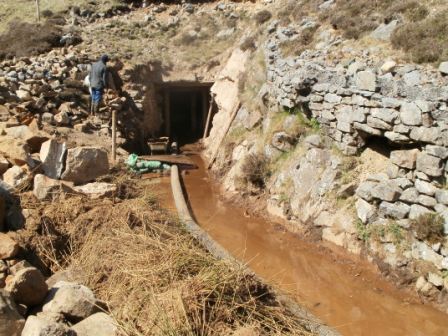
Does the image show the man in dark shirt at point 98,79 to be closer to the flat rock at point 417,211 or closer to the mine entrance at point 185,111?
the mine entrance at point 185,111

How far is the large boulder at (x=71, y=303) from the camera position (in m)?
4.24

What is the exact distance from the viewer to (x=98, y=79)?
15.4 metres

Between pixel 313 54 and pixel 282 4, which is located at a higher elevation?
pixel 282 4

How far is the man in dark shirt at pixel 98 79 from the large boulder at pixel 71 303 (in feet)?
39.5

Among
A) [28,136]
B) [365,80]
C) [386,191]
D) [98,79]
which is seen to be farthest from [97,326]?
[98,79]

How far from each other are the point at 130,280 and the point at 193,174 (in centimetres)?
1124

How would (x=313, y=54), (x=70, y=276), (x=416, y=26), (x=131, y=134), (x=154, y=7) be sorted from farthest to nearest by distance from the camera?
(x=154, y=7), (x=131, y=134), (x=313, y=54), (x=416, y=26), (x=70, y=276)

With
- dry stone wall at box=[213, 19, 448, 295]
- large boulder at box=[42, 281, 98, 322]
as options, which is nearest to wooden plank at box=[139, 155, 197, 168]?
dry stone wall at box=[213, 19, 448, 295]

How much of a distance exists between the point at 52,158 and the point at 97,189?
2.80 ft

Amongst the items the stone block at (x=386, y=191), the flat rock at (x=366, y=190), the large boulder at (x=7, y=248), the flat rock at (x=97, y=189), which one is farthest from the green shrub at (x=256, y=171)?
the large boulder at (x=7, y=248)

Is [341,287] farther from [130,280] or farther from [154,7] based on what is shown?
[154,7]

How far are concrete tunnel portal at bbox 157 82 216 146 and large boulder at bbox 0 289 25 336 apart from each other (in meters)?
16.5

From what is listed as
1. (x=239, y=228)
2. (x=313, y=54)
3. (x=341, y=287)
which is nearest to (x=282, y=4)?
(x=313, y=54)

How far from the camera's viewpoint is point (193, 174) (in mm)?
16141
